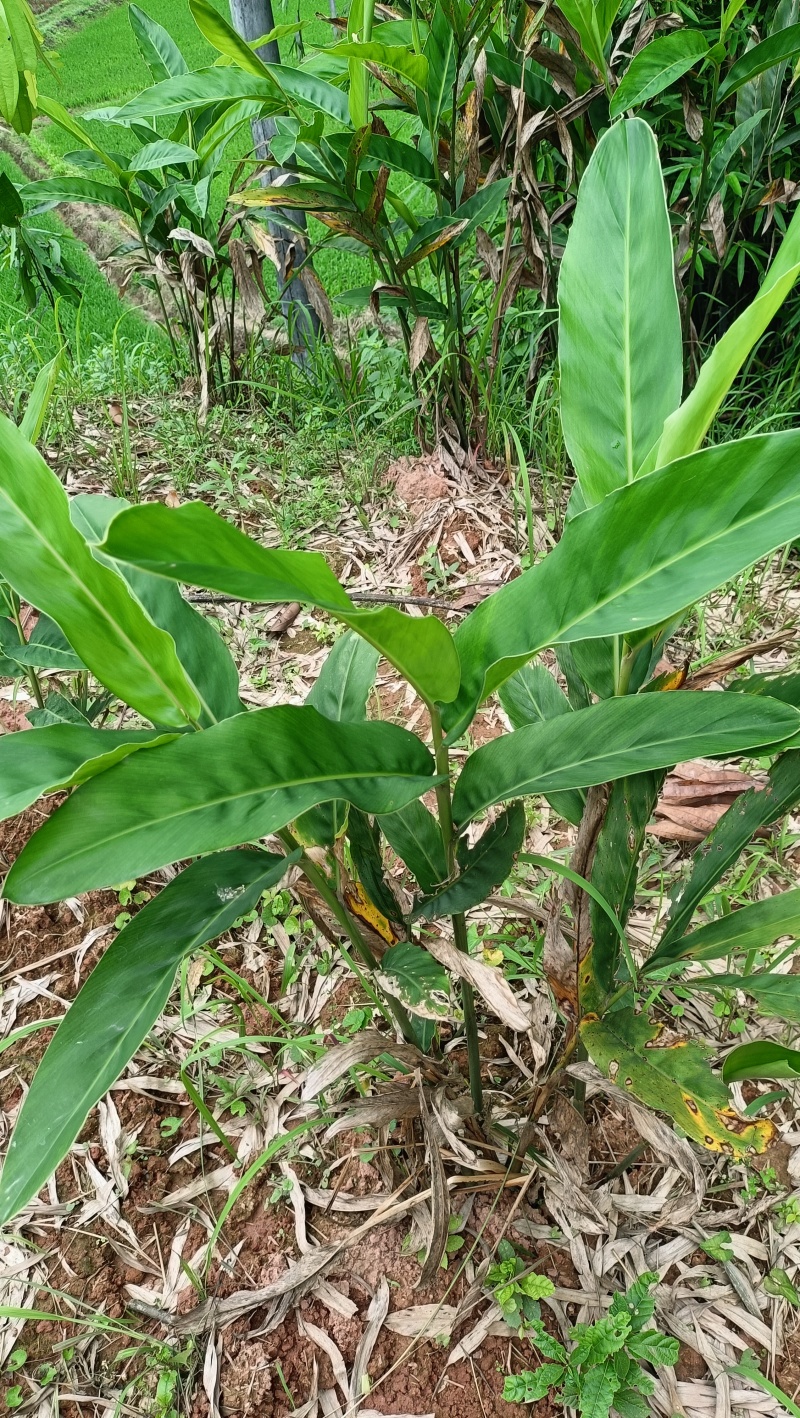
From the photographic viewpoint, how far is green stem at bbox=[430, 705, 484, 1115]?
48cm

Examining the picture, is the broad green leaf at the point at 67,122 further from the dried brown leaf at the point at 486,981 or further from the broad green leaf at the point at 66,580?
the dried brown leaf at the point at 486,981

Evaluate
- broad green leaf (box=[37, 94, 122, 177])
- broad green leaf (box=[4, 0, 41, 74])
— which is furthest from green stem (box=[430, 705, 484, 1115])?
broad green leaf (box=[37, 94, 122, 177])

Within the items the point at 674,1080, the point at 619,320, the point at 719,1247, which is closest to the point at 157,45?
the point at 619,320

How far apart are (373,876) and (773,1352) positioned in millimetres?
534

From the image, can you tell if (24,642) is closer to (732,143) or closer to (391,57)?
(391,57)

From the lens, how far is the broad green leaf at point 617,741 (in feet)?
1.36

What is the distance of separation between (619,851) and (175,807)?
301mm

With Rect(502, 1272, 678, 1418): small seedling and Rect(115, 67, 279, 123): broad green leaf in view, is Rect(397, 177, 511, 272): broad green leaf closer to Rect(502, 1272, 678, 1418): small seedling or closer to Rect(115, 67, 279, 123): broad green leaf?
Rect(115, 67, 279, 123): broad green leaf

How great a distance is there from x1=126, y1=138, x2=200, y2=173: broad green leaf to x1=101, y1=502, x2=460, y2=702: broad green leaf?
57.7 inches

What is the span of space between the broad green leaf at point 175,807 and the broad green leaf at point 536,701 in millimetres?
272

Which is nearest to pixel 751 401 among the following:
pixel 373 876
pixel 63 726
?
pixel 373 876

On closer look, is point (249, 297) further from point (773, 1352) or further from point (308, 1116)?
point (773, 1352)

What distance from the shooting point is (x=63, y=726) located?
449 millimetres

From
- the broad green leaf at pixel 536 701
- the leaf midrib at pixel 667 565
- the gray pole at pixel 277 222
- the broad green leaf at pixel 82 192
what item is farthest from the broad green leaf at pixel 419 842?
the broad green leaf at pixel 82 192
